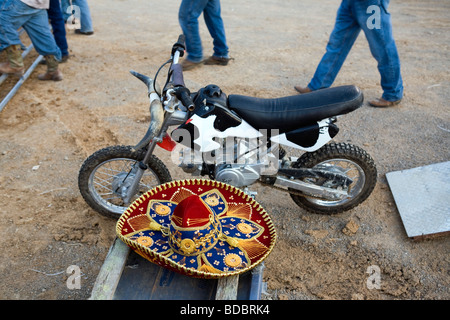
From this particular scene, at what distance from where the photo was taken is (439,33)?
6.38 metres

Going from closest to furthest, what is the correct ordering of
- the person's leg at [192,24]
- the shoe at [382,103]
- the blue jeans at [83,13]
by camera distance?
the shoe at [382,103]
the person's leg at [192,24]
the blue jeans at [83,13]

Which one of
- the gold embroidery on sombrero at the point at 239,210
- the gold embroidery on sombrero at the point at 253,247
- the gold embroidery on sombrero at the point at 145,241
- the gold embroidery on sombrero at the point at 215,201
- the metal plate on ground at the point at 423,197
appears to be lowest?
the metal plate on ground at the point at 423,197

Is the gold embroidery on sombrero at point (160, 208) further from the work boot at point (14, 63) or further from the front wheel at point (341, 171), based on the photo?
the work boot at point (14, 63)

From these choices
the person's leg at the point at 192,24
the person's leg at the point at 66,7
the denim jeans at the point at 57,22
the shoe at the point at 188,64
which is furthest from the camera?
the person's leg at the point at 66,7

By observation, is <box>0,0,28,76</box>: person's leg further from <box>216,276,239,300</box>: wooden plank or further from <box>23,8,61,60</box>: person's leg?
<box>216,276,239,300</box>: wooden plank

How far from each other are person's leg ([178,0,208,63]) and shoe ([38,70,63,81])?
167 centimetres

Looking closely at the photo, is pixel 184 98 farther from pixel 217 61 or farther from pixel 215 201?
pixel 217 61

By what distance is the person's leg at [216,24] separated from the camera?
4.75 m

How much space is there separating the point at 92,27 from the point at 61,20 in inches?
51.9

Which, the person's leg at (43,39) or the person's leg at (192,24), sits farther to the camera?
the person's leg at (192,24)

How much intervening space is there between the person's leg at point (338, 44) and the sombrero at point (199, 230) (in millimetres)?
2627

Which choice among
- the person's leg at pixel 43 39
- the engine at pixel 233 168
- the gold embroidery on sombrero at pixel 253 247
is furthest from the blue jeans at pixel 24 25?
the gold embroidery on sombrero at pixel 253 247

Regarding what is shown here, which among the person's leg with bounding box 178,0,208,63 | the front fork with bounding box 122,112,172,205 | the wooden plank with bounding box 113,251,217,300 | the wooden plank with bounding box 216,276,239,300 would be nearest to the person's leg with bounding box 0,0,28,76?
the person's leg with bounding box 178,0,208,63

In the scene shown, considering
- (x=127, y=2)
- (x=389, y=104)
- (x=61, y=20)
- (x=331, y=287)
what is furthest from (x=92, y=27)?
(x=331, y=287)
